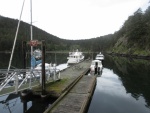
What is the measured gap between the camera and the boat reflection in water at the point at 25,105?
46.4 ft

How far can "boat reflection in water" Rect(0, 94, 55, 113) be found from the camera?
14.2 metres

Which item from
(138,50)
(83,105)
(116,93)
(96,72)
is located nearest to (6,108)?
(83,105)

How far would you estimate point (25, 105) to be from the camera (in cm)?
1502

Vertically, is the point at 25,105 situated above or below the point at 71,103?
below

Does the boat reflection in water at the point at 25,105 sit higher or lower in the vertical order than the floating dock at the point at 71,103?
lower

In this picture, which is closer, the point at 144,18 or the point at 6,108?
the point at 6,108

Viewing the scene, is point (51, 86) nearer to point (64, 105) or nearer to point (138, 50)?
point (64, 105)

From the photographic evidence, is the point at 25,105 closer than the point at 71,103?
No

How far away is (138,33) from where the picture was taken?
272 feet

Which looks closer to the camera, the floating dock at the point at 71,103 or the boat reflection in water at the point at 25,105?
the floating dock at the point at 71,103

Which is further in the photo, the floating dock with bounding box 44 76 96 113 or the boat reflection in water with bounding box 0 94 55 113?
the boat reflection in water with bounding box 0 94 55 113

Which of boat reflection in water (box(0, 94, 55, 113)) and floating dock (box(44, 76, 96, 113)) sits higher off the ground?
floating dock (box(44, 76, 96, 113))

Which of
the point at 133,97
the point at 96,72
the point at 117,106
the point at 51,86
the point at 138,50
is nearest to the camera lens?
the point at 117,106

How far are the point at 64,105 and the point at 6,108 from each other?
5.68m
